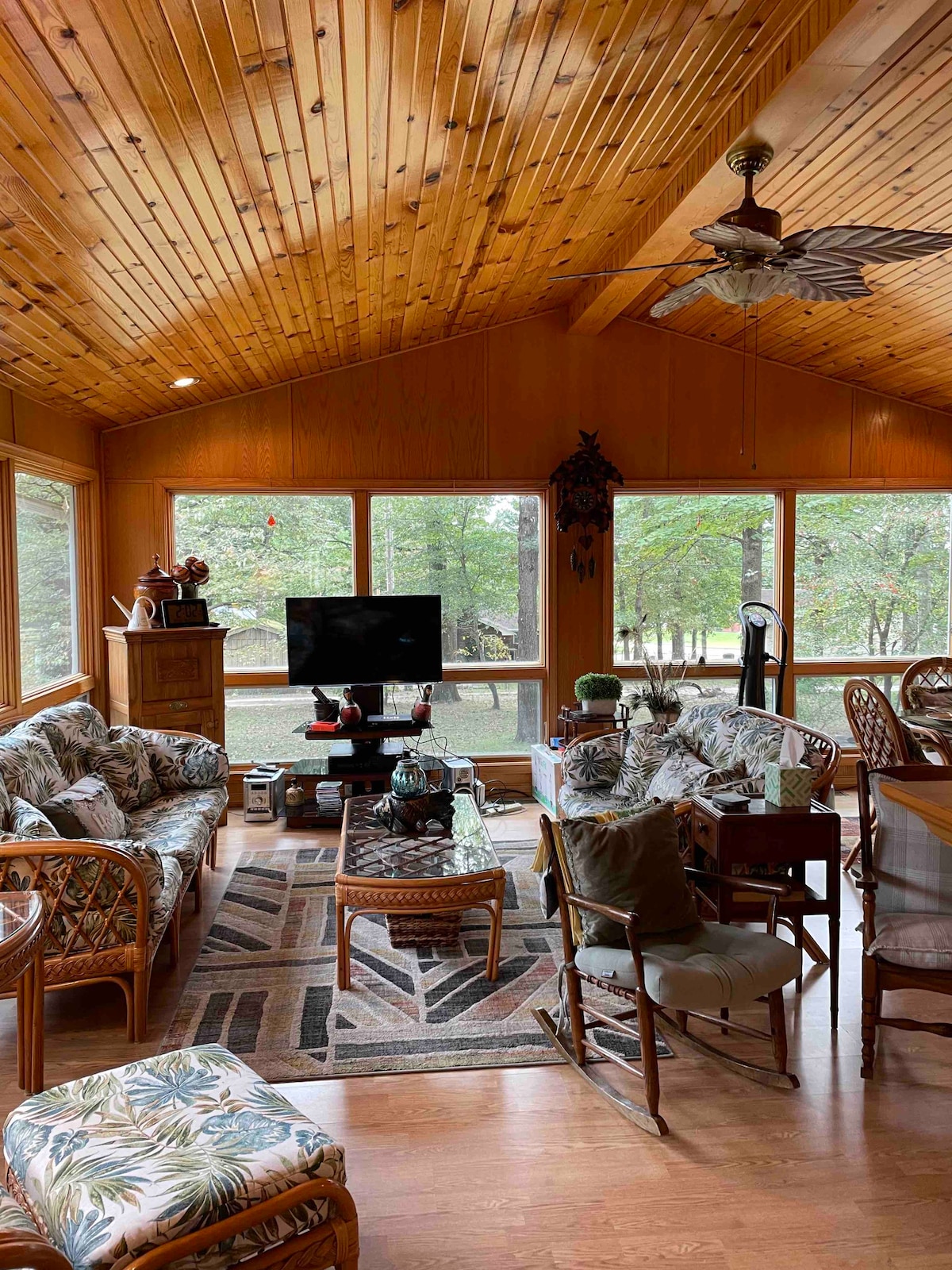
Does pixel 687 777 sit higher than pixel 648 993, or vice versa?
pixel 687 777

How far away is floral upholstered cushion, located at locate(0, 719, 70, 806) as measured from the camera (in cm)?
370

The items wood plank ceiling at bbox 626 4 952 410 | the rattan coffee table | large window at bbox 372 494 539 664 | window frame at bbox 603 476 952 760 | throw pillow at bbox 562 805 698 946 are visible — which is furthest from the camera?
window frame at bbox 603 476 952 760

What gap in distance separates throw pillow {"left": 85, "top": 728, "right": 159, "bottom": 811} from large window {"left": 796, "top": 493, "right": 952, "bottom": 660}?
4694mm

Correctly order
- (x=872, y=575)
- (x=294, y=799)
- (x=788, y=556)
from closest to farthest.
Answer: (x=294, y=799) < (x=788, y=556) < (x=872, y=575)

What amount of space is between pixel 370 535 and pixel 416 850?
3.20 meters

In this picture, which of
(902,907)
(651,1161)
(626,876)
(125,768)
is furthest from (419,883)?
(125,768)

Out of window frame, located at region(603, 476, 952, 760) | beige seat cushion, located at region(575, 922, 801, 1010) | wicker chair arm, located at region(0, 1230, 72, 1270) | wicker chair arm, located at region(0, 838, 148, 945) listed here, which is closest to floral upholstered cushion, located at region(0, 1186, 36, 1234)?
wicker chair arm, located at region(0, 1230, 72, 1270)

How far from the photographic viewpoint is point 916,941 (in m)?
2.90

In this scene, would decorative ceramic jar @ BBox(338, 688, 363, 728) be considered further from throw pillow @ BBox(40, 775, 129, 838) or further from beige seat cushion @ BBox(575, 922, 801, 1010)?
beige seat cushion @ BBox(575, 922, 801, 1010)

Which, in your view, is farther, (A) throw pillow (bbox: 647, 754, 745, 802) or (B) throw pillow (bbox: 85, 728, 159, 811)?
(B) throw pillow (bbox: 85, 728, 159, 811)

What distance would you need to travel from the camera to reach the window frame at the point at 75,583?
4.71 meters

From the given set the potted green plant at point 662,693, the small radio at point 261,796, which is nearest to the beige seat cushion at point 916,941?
the potted green plant at point 662,693

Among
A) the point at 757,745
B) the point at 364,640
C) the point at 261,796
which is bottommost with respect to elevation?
the point at 261,796

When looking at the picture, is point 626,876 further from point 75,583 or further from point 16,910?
point 75,583
